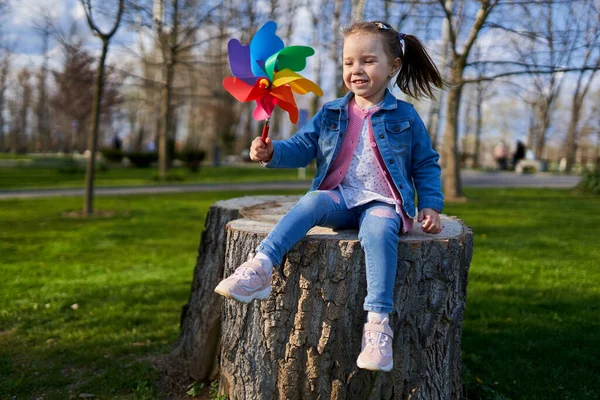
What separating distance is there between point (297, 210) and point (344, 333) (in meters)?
0.56

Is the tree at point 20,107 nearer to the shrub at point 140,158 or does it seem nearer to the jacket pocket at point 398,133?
the shrub at point 140,158

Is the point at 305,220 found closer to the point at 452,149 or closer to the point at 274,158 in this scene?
the point at 274,158

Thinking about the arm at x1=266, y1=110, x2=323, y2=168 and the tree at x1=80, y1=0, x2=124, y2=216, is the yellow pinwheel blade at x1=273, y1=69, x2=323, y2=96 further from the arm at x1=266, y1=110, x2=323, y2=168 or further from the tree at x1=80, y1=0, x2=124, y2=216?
the tree at x1=80, y1=0, x2=124, y2=216

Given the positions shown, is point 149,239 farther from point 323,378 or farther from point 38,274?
point 323,378

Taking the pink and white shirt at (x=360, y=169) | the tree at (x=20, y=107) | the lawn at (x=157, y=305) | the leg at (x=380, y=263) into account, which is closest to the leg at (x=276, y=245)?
the pink and white shirt at (x=360, y=169)

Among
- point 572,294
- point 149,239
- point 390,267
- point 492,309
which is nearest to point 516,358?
point 492,309

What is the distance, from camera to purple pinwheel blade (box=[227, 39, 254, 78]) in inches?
90.4

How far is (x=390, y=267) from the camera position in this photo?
82.0 inches

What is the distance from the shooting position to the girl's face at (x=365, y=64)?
2.40 metres

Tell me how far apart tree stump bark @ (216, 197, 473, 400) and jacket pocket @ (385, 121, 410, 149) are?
0.45m

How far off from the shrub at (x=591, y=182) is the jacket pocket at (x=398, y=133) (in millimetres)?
10560

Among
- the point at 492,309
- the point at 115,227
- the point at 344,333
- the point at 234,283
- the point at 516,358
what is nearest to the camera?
the point at 234,283

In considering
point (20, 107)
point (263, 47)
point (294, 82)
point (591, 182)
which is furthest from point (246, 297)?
point (20, 107)

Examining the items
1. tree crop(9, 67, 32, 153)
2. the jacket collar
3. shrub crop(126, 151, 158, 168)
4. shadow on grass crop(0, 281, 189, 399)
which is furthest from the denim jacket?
tree crop(9, 67, 32, 153)
